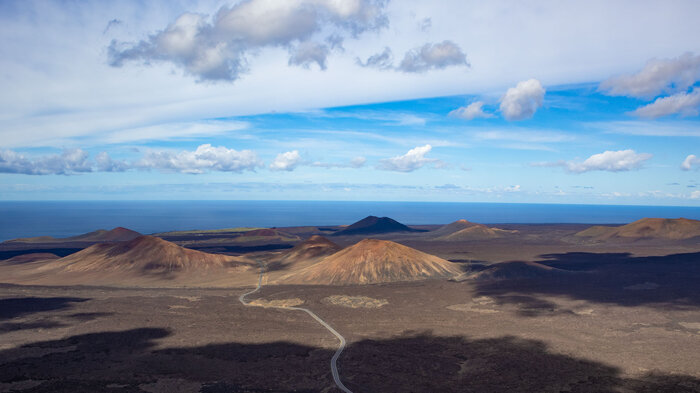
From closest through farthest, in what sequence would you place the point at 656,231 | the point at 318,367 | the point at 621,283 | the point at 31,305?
the point at 318,367
the point at 31,305
the point at 621,283
the point at 656,231

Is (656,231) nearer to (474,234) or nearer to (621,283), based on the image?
(474,234)

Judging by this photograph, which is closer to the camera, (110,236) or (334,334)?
(334,334)

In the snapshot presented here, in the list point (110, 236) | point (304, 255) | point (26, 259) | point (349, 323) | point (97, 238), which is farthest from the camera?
point (110, 236)

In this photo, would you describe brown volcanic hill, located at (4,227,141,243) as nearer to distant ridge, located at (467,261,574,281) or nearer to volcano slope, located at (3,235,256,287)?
volcano slope, located at (3,235,256,287)

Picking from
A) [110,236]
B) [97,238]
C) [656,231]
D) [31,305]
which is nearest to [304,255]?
[31,305]

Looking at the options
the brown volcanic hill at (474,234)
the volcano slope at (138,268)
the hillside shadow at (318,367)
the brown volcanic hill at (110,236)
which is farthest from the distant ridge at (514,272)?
the brown volcanic hill at (110,236)

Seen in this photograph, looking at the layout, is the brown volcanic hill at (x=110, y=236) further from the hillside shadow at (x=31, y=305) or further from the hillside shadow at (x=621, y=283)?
the hillside shadow at (x=621, y=283)
